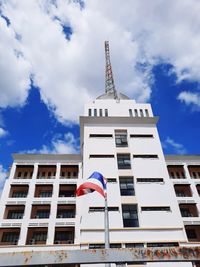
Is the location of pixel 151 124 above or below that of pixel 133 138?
above

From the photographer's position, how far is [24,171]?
32094 mm

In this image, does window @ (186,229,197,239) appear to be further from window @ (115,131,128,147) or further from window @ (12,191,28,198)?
window @ (12,191,28,198)

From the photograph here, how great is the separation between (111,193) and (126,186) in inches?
101

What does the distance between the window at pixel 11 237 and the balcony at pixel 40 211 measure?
3.02m

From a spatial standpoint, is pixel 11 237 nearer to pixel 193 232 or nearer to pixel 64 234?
pixel 64 234

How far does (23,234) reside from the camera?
24703 millimetres

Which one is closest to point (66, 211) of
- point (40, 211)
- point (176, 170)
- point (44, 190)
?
point (40, 211)

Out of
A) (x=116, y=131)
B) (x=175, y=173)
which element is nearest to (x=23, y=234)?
(x=116, y=131)

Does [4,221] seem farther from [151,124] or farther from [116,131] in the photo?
[151,124]

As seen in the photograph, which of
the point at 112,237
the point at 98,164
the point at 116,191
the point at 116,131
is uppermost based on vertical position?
the point at 116,131

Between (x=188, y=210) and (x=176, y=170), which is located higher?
(x=176, y=170)

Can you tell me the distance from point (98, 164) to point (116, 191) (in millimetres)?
4622

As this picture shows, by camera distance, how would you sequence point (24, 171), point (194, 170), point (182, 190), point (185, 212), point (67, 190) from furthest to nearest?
point (194, 170), point (24, 171), point (182, 190), point (67, 190), point (185, 212)

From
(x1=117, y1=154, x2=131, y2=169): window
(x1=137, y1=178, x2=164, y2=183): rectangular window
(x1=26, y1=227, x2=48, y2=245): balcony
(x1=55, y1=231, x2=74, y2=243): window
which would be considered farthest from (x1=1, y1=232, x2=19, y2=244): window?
(x1=137, y1=178, x2=164, y2=183): rectangular window
